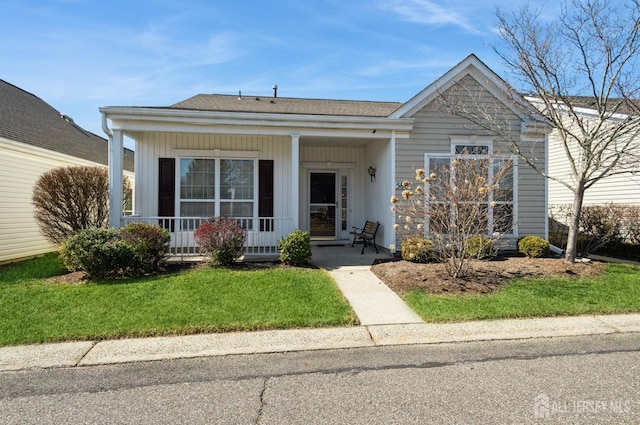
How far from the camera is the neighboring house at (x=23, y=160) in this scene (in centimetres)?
945

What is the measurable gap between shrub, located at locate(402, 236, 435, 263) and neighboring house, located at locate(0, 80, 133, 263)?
9.99m

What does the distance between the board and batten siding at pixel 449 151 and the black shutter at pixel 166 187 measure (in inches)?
225

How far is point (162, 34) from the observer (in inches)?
333

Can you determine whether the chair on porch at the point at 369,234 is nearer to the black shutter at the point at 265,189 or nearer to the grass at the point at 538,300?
the black shutter at the point at 265,189

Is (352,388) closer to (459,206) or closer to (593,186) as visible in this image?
(459,206)

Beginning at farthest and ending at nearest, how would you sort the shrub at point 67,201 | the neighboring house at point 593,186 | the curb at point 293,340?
Result: the neighboring house at point 593,186 < the shrub at point 67,201 < the curb at point 293,340

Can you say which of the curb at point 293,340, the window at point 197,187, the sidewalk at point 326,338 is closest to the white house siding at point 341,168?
the window at point 197,187

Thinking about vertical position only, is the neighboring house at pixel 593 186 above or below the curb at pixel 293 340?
above

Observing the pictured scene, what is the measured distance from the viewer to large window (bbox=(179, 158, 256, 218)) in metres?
9.56

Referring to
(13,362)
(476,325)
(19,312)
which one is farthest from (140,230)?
(476,325)

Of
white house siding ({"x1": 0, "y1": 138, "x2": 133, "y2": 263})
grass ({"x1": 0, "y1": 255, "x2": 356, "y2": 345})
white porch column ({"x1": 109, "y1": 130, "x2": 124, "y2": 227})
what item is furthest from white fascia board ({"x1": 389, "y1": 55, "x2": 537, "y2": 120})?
white house siding ({"x1": 0, "y1": 138, "x2": 133, "y2": 263})

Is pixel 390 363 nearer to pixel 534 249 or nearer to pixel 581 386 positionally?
pixel 581 386

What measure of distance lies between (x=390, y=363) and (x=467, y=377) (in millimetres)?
735

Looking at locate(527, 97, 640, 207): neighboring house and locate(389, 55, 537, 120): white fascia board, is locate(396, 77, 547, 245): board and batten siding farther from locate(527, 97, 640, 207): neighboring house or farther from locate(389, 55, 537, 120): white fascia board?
locate(527, 97, 640, 207): neighboring house
